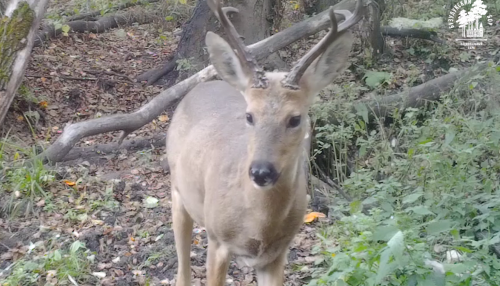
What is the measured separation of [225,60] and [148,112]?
2.97 meters

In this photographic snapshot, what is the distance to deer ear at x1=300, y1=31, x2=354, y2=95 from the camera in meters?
3.98

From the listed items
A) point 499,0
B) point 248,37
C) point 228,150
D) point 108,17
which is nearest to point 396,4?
point 499,0

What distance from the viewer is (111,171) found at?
7.17m

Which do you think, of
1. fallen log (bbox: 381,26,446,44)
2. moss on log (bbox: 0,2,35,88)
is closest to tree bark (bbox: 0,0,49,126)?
moss on log (bbox: 0,2,35,88)

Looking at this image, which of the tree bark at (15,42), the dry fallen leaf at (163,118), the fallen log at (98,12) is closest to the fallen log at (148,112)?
the tree bark at (15,42)

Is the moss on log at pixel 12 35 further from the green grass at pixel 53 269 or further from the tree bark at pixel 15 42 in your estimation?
the green grass at pixel 53 269

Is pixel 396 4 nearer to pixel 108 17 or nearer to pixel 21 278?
pixel 108 17

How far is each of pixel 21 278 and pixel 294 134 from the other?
8.94ft

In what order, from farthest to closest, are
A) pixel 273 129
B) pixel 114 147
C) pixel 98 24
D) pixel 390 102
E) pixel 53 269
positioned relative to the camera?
pixel 98 24 < pixel 114 147 < pixel 390 102 < pixel 53 269 < pixel 273 129

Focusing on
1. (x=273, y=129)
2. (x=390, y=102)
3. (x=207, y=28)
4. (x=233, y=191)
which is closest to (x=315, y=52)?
(x=273, y=129)

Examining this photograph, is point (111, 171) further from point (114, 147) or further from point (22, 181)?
point (22, 181)

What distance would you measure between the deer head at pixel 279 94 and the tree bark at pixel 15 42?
12.6 feet

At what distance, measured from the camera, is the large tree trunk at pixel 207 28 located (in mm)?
8336

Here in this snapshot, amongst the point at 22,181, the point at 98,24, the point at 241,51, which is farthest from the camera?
the point at 98,24
